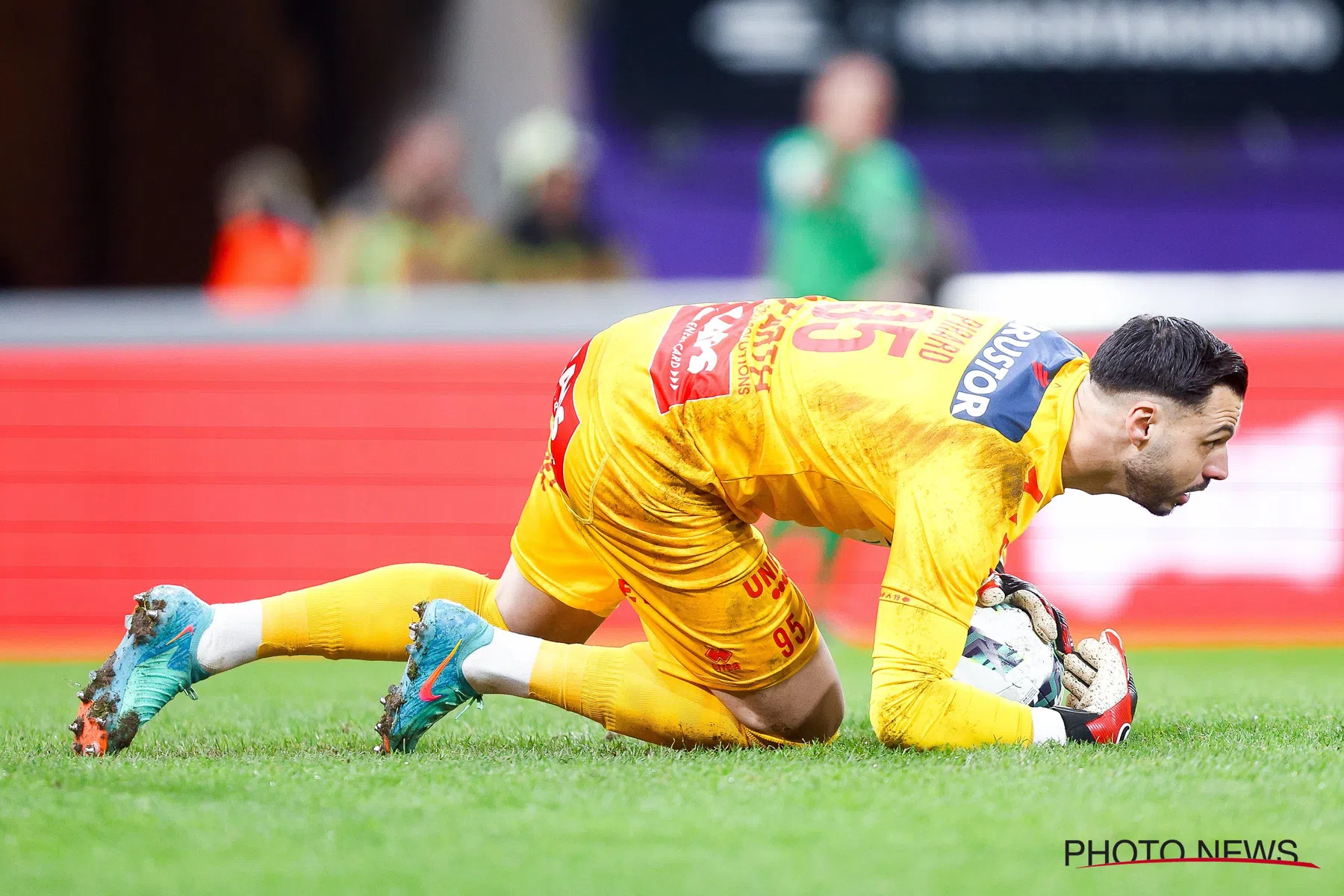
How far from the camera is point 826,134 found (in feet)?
Result: 25.1

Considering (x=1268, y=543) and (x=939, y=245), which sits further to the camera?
(x=939, y=245)

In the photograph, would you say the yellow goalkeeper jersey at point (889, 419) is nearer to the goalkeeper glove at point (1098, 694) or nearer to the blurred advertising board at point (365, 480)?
the goalkeeper glove at point (1098, 694)

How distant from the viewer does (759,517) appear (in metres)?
3.88

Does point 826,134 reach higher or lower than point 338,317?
higher

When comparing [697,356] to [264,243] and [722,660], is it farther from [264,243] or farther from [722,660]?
[264,243]

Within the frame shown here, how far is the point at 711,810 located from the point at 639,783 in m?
0.33

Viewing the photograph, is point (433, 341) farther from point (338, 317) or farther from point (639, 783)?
point (639, 783)

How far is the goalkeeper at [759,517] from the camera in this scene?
351cm

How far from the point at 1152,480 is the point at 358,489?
468 centimetres

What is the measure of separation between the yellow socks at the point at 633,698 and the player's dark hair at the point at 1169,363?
1225mm

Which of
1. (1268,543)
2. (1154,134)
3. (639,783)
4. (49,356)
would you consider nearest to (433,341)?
(49,356)

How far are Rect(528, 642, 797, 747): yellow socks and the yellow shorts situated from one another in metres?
0.05

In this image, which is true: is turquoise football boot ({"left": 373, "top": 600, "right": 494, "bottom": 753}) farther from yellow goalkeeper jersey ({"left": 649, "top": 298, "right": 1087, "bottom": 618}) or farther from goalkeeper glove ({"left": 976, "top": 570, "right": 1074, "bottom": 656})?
goalkeeper glove ({"left": 976, "top": 570, "right": 1074, "bottom": 656})

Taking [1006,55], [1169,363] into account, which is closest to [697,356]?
[1169,363]
